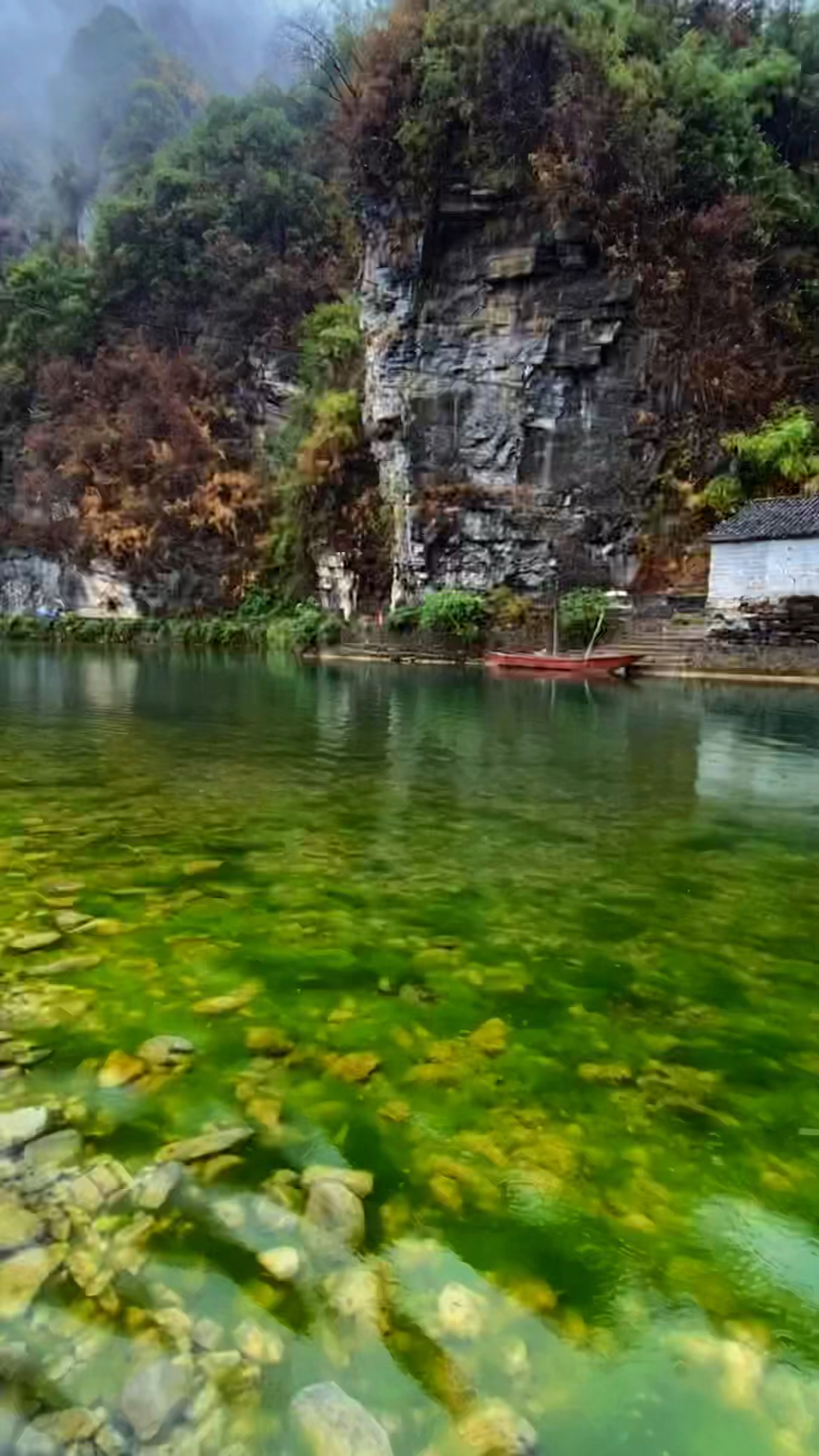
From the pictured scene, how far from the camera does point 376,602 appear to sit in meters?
35.8

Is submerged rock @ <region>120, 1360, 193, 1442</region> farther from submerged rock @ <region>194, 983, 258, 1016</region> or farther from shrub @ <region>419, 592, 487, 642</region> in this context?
shrub @ <region>419, 592, 487, 642</region>

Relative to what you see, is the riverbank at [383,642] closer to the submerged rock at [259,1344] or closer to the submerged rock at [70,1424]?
the submerged rock at [259,1344]

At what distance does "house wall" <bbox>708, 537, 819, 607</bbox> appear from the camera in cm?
2358

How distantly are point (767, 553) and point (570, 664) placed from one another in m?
6.58

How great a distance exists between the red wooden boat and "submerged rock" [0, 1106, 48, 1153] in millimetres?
21435

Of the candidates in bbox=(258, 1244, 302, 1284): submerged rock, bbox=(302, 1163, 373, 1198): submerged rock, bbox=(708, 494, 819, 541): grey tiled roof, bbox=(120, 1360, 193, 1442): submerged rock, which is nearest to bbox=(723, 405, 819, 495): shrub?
bbox=(708, 494, 819, 541): grey tiled roof

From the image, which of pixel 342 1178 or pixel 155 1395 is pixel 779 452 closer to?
pixel 342 1178

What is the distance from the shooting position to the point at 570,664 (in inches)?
915

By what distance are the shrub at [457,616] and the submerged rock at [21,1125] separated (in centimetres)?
2733

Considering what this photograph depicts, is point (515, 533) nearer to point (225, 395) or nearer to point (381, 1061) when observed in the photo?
point (225, 395)

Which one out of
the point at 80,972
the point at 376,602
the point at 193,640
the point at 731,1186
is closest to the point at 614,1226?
the point at 731,1186

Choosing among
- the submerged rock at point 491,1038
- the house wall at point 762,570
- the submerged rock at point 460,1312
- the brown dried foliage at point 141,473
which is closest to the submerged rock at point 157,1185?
the submerged rock at point 460,1312

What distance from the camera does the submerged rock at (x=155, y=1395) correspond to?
5.39 feet

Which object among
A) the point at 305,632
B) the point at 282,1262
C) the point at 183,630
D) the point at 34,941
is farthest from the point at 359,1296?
the point at 183,630
